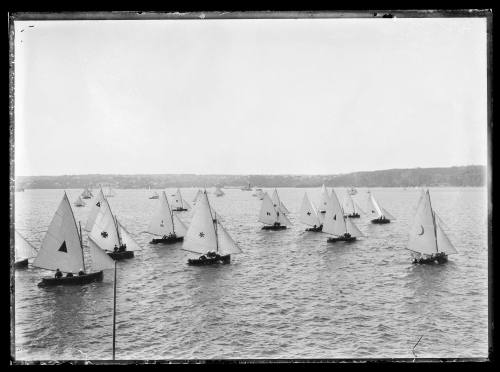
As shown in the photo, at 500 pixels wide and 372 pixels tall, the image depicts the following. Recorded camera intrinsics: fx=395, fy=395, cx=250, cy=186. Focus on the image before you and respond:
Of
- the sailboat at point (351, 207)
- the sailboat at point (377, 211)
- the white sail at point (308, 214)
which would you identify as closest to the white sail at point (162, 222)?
the white sail at point (308, 214)

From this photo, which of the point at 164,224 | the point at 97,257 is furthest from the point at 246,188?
the point at 97,257

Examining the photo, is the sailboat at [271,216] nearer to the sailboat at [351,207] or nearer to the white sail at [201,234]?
the white sail at [201,234]

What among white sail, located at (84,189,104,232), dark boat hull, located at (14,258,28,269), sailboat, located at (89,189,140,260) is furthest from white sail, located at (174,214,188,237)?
dark boat hull, located at (14,258,28,269)

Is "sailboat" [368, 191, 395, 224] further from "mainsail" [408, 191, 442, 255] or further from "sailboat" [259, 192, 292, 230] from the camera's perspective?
"sailboat" [259, 192, 292, 230]

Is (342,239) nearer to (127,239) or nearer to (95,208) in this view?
(127,239)

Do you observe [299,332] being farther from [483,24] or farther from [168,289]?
[483,24]
